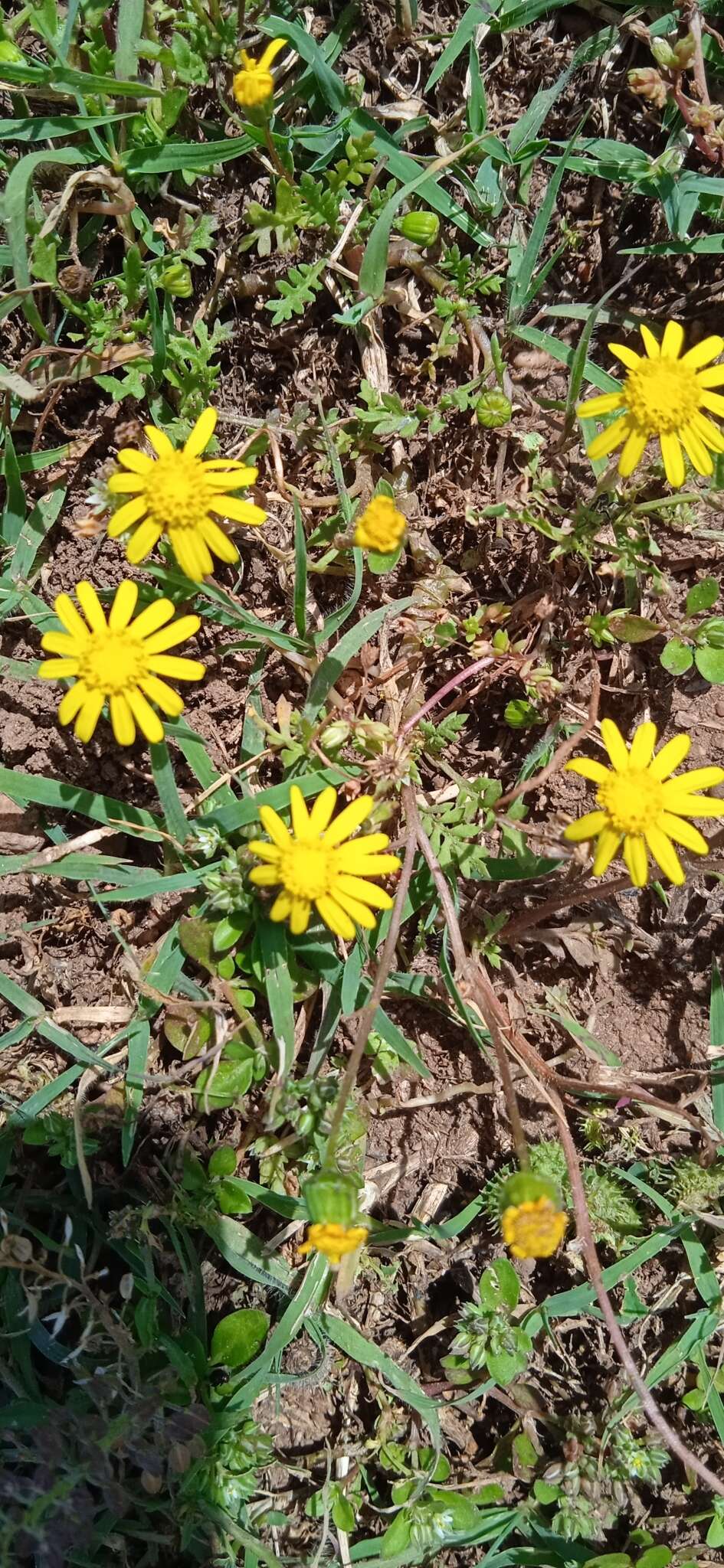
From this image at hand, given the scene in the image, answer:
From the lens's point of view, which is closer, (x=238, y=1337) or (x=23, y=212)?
(x=23, y=212)

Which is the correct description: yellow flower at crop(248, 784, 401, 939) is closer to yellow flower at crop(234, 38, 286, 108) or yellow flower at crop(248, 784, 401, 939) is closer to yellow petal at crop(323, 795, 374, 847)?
yellow petal at crop(323, 795, 374, 847)

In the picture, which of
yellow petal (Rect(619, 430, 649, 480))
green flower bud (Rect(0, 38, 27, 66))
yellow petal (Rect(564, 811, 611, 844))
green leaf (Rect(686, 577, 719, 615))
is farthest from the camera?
green leaf (Rect(686, 577, 719, 615))

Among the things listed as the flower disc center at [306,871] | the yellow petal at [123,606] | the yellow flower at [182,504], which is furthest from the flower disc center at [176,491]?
the flower disc center at [306,871]

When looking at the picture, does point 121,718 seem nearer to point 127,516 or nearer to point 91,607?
point 91,607

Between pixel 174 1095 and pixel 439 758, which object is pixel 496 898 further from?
pixel 174 1095

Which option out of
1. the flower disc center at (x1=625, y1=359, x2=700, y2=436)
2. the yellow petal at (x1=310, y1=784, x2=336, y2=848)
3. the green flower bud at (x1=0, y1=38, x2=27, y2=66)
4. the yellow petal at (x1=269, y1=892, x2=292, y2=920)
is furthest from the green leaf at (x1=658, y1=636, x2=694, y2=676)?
the green flower bud at (x1=0, y1=38, x2=27, y2=66)

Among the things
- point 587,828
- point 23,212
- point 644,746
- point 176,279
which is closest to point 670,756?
point 644,746
